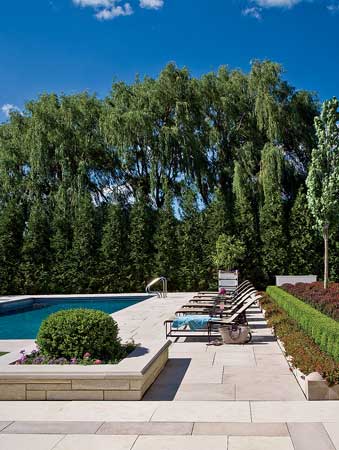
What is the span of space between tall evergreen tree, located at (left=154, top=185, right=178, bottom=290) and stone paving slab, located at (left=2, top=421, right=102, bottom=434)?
56.7ft

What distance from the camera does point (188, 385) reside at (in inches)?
248

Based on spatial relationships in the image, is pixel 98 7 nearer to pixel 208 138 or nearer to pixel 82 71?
pixel 82 71

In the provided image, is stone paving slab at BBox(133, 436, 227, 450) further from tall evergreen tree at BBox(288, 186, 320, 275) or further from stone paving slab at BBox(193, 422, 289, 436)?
tall evergreen tree at BBox(288, 186, 320, 275)

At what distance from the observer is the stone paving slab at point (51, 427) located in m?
4.59

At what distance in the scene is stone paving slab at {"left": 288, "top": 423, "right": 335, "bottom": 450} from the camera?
4029 mm

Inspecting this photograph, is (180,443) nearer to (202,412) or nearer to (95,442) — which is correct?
(95,442)

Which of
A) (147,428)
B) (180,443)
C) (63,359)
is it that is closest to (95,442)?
(147,428)

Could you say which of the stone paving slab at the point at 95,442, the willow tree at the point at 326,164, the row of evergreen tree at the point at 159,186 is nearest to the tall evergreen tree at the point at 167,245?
the row of evergreen tree at the point at 159,186

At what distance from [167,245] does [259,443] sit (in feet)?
59.5

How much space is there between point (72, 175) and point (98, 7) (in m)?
9.20

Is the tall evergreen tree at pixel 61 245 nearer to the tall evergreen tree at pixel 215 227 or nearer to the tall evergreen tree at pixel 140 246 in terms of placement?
the tall evergreen tree at pixel 140 246

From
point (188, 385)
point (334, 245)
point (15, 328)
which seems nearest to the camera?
point (188, 385)

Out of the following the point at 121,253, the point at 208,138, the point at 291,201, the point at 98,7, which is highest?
the point at 98,7

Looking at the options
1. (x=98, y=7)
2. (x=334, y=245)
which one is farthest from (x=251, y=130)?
(x=98, y=7)
